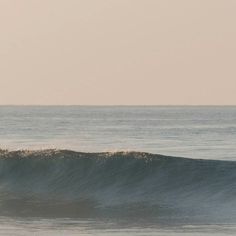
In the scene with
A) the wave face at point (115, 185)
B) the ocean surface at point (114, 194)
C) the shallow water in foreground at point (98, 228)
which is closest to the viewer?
the shallow water in foreground at point (98, 228)

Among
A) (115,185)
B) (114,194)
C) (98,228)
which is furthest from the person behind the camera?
(115,185)

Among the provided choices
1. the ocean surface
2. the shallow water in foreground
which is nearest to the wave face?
the ocean surface

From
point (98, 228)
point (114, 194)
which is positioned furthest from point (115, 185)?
point (98, 228)

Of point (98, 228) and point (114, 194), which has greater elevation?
point (114, 194)

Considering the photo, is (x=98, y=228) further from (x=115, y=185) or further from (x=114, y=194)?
(x=115, y=185)

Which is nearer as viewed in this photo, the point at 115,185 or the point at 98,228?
the point at 98,228

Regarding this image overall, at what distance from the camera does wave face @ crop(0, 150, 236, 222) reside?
2850cm

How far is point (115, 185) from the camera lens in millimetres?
34125

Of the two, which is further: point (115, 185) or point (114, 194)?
point (115, 185)

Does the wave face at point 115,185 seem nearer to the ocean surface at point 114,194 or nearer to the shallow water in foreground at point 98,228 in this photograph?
the ocean surface at point 114,194

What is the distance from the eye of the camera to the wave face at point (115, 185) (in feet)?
93.5

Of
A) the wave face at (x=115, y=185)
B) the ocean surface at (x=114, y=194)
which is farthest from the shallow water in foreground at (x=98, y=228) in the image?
the wave face at (x=115, y=185)

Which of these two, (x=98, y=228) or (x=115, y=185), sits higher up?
(x=115, y=185)

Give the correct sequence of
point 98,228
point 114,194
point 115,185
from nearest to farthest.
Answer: point 98,228 < point 114,194 < point 115,185
